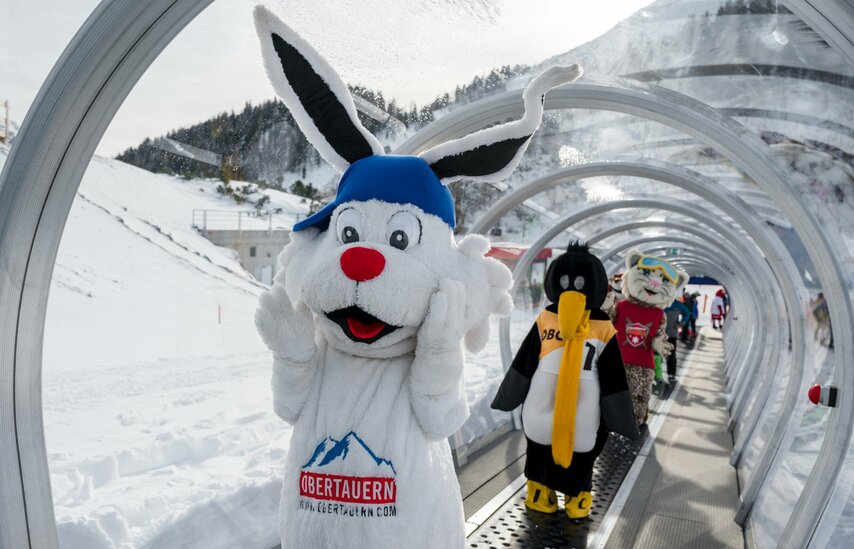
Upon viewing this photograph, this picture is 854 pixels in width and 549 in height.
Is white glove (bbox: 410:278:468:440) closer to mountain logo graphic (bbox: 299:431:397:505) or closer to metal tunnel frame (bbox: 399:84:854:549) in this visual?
mountain logo graphic (bbox: 299:431:397:505)

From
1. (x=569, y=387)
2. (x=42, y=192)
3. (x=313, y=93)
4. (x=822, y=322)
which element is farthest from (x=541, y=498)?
(x=42, y=192)

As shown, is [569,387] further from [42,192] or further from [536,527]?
[42,192]

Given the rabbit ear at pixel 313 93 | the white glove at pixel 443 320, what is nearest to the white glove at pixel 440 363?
the white glove at pixel 443 320

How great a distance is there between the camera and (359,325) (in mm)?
2057

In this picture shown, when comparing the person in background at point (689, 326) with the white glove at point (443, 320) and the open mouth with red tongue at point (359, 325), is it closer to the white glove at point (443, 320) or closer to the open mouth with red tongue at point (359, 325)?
the white glove at point (443, 320)

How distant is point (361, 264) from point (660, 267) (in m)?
6.06

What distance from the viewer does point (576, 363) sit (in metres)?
4.30

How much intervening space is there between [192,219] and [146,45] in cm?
327

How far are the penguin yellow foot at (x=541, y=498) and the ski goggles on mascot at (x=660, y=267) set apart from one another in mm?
3386

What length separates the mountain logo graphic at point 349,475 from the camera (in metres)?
1.99

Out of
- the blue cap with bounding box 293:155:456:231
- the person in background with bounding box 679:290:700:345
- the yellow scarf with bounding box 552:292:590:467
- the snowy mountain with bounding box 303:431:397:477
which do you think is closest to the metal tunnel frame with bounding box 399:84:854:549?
the yellow scarf with bounding box 552:292:590:467

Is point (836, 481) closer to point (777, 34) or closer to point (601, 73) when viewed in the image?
point (777, 34)

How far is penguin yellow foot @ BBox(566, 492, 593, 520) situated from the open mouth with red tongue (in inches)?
122

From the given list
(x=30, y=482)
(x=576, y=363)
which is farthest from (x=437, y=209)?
(x=576, y=363)
